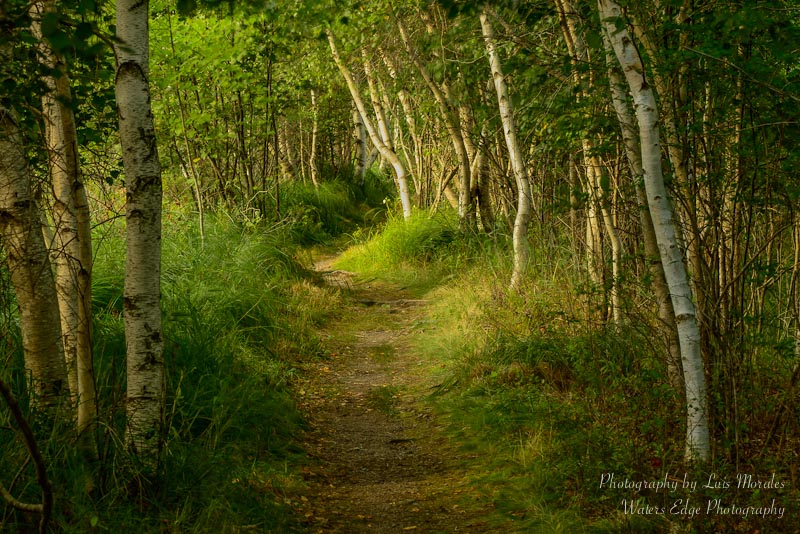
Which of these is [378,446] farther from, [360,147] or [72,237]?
[360,147]

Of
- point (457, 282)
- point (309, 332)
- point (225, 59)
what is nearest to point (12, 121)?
point (309, 332)

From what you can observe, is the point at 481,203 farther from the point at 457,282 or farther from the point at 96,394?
the point at 96,394

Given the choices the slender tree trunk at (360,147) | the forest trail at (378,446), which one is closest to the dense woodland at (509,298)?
the forest trail at (378,446)

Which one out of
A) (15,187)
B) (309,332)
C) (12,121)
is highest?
(12,121)

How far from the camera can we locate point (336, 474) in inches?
207

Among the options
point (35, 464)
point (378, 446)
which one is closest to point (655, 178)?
point (378, 446)

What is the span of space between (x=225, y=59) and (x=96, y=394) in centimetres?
651

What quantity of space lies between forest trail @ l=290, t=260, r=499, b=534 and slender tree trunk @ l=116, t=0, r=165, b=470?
119cm

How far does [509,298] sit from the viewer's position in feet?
26.3

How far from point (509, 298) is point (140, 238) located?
5.04 metres

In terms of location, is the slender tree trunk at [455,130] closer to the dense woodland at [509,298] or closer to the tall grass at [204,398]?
the dense woodland at [509,298]

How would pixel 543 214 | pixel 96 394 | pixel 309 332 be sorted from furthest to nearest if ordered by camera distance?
pixel 543 214, pixel 309 332, pixel 96 394

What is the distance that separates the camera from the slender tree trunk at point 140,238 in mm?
3543

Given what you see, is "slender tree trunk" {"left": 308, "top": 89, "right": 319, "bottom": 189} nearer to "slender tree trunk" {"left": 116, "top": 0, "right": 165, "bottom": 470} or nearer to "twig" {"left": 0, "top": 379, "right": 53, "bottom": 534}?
"slender tree trunk" {"left": 116, "top": 0, "right": 165, "bottom": 470}
